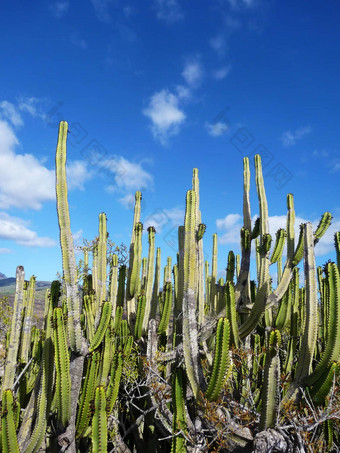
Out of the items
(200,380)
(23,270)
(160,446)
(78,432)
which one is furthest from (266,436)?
(23,270)

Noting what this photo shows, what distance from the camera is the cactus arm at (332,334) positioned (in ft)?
12.6

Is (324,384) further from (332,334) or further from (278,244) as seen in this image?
(278,244)

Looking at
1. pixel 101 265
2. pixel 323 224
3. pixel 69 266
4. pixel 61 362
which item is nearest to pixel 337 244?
pixel 323 224

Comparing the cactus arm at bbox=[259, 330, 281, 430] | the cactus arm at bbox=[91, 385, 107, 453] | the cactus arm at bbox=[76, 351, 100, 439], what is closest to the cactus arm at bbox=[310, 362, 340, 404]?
the cactus arm at bbox=[259, 330, 281, 430]

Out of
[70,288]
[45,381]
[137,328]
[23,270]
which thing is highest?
[23,270]

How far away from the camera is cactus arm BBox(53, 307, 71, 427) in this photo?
3801 millimetres

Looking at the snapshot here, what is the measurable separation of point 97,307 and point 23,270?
4.17ft

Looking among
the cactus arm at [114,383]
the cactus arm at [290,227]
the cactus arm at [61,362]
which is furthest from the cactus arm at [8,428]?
the cactus arm at [290,227]

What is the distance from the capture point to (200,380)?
13.3ft

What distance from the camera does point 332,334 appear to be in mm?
3893

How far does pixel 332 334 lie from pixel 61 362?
10.2 feet

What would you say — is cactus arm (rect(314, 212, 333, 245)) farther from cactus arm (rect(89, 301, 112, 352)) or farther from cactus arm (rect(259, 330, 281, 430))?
cactus arm (rect(89, 301, 112, 352))

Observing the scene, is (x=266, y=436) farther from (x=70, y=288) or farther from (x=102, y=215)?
(x=102, y=215)

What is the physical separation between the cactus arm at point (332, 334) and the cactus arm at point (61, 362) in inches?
110
